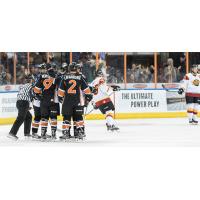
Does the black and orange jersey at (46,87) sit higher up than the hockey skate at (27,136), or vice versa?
the black and orange jersey at (46,87)

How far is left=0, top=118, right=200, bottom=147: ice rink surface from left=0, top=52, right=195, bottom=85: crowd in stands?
135 cm

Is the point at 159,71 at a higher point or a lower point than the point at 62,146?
higher

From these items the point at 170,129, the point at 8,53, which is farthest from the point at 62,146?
the point at 8,53

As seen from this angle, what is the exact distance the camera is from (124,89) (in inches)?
589

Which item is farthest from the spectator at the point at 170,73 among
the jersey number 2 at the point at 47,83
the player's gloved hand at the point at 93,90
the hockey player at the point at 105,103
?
the jersey number 2 at the point at 47,83

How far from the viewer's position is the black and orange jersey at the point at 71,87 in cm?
961

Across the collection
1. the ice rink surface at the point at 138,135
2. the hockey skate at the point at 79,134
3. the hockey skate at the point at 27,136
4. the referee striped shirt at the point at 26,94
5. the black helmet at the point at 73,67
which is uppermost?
the black helmet at the point at 73,67

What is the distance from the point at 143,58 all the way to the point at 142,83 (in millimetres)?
619

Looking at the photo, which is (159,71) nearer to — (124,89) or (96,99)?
(124,89)

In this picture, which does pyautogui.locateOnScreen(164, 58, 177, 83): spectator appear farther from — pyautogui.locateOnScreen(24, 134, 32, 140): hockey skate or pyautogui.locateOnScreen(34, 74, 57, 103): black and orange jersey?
pyautogui.locateOnScreen(34, 74, 57, 103): black and orange jersey

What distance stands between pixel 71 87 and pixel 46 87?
0.48 m

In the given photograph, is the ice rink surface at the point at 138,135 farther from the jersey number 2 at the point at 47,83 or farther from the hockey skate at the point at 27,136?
the jersey number 2 at the point at 47,83

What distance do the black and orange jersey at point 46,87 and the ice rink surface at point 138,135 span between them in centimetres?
71

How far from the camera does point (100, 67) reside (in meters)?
15.2
